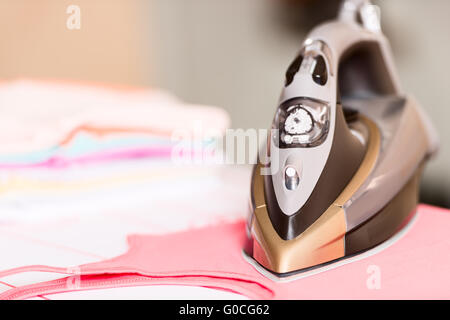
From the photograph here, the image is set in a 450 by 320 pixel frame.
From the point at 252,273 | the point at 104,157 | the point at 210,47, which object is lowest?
the point at 252,273

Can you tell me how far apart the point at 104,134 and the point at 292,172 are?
44 centimetres

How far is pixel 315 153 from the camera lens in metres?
0.48

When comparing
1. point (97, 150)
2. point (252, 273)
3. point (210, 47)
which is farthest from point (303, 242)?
point (210, 47)

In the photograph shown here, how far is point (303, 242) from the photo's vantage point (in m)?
0.44

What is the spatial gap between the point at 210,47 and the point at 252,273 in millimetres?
1537

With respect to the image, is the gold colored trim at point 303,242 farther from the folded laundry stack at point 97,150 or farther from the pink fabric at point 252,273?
the folded laundry stack at point 97,150

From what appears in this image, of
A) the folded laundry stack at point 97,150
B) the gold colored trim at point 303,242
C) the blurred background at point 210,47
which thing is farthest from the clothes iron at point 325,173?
the blurred background at point 210,47

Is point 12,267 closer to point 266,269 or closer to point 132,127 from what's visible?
point 266,269

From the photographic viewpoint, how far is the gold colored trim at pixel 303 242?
0.44 meters

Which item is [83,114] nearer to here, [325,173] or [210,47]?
[325,173]

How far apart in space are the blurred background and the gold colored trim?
971 mm

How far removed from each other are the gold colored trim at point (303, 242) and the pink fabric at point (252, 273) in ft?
0.04

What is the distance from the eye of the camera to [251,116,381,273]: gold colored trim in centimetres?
44
